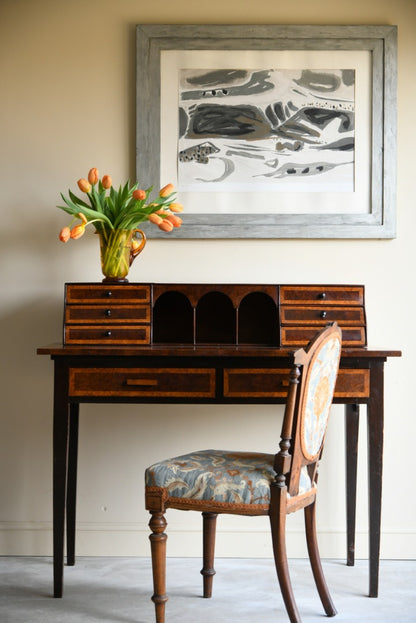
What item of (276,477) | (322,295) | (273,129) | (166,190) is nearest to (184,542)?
(276,477)

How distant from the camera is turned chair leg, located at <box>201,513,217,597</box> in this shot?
2.70m

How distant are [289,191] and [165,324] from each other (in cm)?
79

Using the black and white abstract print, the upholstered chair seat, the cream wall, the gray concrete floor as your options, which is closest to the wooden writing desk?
the gray concrete floor

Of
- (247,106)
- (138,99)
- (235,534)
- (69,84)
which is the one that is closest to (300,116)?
(247,106)

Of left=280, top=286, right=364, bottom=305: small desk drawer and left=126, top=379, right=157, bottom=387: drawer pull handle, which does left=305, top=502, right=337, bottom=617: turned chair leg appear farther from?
left=280, top=286, right=364, bottom=305: small desk drawer

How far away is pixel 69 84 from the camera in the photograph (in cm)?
335

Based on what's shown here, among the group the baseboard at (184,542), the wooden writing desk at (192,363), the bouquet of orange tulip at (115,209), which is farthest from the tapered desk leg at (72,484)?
the bouquet of orange tulip at (115,209)

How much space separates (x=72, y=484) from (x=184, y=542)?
0.55m

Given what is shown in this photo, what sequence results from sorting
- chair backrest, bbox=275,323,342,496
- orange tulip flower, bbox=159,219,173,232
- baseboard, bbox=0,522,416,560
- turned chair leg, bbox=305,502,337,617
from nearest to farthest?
1. chair backrest, bbox=275,323,342,496
2. turned chair leg, bbox=305,502,337,617
3. orange tulip flower, bbox=159,219,173,232
4. baseboard, bbox=0,522,416,560

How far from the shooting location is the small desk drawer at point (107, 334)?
2.88m

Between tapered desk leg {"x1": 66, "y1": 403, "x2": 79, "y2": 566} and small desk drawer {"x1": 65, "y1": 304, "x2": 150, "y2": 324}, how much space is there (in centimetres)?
44

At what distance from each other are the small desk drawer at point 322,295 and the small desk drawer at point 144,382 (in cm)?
48

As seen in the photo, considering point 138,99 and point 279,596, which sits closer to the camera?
point 279,596

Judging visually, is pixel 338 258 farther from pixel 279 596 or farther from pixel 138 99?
pixel 279 596
